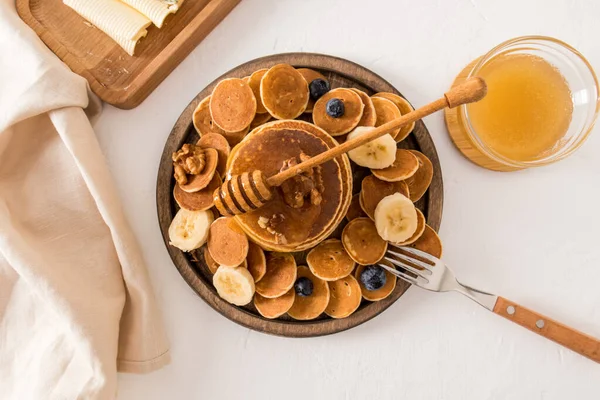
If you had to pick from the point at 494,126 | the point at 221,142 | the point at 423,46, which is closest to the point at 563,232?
the point at 494,126

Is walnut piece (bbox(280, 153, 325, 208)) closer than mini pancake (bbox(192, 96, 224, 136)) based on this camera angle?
Yes

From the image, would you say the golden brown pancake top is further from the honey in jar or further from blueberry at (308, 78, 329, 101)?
the honey in jar

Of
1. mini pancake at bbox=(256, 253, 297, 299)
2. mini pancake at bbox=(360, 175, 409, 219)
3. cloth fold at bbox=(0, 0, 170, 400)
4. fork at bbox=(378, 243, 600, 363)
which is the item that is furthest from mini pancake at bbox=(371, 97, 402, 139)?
cloth fold at bbox=(0, 0, 170, 400)

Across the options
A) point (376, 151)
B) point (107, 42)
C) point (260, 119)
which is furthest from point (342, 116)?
point (107, 42)

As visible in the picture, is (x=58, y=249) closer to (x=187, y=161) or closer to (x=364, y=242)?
(x=187, y=161)

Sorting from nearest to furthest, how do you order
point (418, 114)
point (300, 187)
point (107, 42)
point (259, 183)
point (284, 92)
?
point (418, 114) → point (259, 183) → point (300, 187) → point (284, 92) → point (107, 42)

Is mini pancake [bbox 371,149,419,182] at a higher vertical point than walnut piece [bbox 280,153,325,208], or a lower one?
higher
